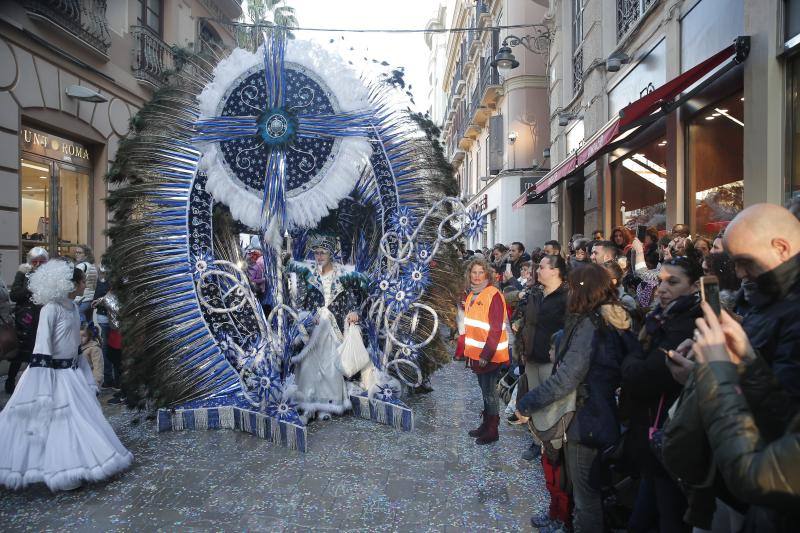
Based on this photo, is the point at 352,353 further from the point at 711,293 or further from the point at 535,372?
the point at 711,293

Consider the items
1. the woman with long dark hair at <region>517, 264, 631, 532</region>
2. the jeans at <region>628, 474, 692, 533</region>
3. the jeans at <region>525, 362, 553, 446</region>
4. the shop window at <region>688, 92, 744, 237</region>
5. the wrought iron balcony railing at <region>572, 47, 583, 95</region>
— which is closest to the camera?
the jeans at <region>628, 474, 692, 533</region>

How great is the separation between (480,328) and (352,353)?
1404 millimetres

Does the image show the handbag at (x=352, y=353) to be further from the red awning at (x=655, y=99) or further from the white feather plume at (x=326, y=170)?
the red awning at (x=655, y=99)

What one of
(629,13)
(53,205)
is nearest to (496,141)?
(629,13)

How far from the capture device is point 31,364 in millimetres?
3734

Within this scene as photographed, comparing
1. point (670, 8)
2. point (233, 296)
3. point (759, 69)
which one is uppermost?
point (670, 8)

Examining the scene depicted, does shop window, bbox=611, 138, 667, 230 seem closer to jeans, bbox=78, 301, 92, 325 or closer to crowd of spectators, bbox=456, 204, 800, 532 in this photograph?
crowd of spectators, bbox=456, 204, 800, 532

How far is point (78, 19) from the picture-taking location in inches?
358

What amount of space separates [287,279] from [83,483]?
2.27m

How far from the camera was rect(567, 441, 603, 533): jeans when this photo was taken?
268cm

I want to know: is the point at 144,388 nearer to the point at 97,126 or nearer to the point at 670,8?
the point at 97,126

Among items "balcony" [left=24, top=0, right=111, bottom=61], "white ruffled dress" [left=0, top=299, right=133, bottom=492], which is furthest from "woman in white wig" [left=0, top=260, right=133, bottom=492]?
"balcony" [left=24, top=0, right=111, bottom=61]

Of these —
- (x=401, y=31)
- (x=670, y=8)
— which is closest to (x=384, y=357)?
(x=670, y=8)

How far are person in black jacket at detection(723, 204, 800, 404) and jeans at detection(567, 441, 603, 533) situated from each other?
134 cm
